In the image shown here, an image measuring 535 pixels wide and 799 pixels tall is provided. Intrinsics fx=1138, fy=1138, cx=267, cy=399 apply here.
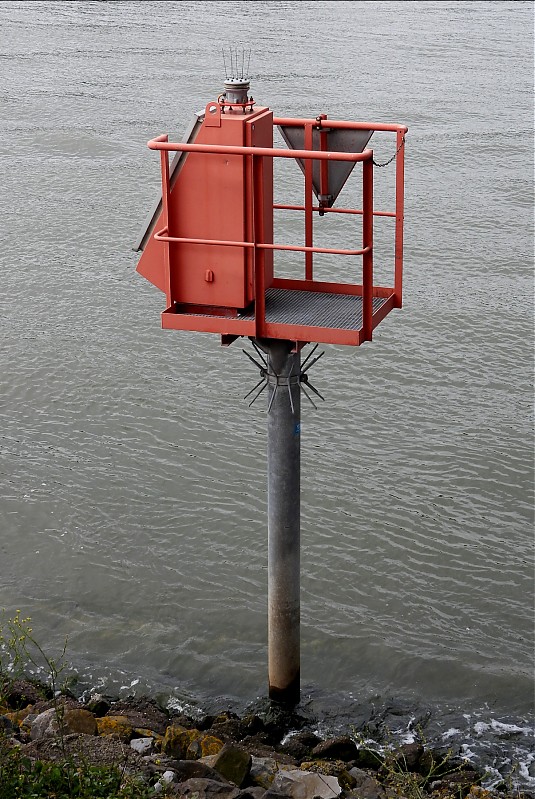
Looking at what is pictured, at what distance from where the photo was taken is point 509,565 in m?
12.4

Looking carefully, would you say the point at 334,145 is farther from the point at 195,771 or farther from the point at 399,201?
the point at 195,771

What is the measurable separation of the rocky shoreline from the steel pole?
49cm

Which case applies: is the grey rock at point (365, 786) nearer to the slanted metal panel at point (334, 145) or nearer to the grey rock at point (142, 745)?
the grey rock at point (142, 745)

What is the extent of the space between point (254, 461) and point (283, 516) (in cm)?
490

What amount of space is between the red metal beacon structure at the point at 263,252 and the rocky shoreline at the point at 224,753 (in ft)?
4.47

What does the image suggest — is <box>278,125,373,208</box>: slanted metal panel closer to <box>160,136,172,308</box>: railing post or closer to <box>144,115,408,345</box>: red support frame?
<box>144,115,408,345</box>: red support frame

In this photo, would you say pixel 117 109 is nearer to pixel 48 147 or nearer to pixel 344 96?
pixel 48 147

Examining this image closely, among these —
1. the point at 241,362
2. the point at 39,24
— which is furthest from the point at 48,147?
the point at 39,24

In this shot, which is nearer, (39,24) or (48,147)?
(48,147)

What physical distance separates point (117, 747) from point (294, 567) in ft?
6.82

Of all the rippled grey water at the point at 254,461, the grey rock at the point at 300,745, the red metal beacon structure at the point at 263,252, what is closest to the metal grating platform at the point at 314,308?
the red metal beacon structure at the point at 263,252

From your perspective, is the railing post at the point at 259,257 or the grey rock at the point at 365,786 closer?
the railing post at the point at 259,257

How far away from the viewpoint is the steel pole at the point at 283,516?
8.85 metres

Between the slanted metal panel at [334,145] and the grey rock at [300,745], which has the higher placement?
the slanted metal panel at [334,145]
